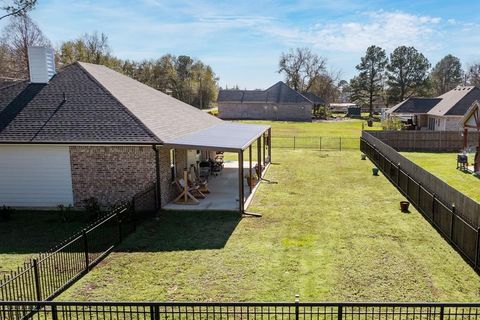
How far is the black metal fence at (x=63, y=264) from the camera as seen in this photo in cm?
827

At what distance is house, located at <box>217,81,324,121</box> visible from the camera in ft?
227

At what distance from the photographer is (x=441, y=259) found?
10266 millimetres

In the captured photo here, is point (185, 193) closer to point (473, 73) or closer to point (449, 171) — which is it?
point (449, 171)

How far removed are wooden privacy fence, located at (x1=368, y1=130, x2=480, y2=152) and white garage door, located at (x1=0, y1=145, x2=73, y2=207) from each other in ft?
83.3

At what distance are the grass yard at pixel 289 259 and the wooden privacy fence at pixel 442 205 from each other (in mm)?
330

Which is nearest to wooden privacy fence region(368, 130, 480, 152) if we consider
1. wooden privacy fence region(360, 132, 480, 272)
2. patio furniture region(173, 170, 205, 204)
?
wooden privacy fence region(360, 132, 480, 272)

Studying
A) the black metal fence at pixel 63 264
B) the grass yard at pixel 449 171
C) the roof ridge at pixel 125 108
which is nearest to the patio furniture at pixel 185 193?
the roof ridge at pixel 125 108

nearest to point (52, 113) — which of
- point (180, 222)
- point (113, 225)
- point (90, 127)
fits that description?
point (90, 127)

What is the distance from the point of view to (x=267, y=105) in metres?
70.8

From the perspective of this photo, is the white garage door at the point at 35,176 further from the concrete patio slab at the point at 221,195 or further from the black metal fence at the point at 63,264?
the concrete patio slab at the point at 221,195

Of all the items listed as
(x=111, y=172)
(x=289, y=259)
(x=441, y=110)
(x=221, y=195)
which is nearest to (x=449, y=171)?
(x=221, y=195)

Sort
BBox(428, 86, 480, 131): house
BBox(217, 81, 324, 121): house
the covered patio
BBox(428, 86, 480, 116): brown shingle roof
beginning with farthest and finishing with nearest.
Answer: BBox(217, 81, 324, 121): house
BBox(428, 86, 480, 116): brown shingle roof
BBox(428, 86, 480, 131): house
the covered patio

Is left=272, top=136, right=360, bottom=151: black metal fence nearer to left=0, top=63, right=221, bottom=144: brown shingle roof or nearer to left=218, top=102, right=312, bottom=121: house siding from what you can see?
left=0, top=63, right=221, bottom=144: brown shingle roof

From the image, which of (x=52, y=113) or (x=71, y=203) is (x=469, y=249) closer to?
(x=71, y=203)
